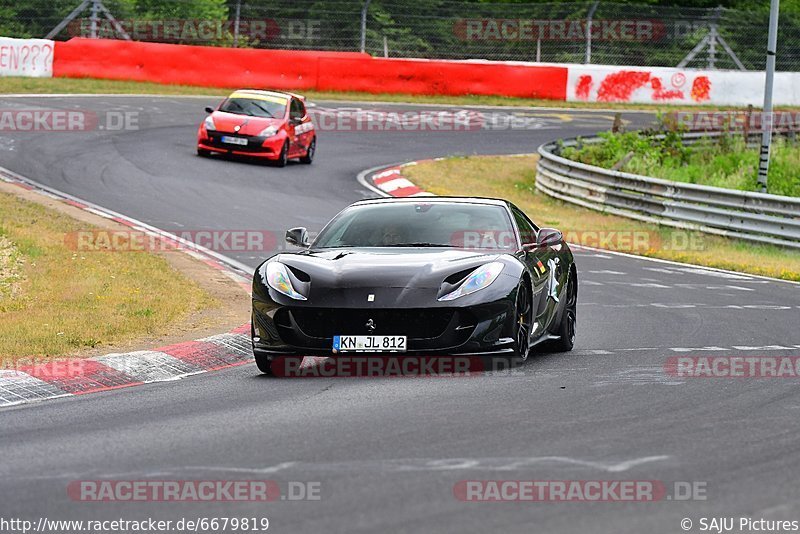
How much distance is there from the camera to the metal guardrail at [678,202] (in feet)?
73.2

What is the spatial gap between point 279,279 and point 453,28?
107 ft

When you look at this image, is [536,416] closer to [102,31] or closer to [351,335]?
[351,335]

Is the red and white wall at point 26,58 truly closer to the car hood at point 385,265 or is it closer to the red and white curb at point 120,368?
the red and white curb at point 120,368

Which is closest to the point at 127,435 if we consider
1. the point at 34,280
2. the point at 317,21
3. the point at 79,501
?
the point at 79,501

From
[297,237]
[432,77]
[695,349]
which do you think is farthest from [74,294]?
[432,77]

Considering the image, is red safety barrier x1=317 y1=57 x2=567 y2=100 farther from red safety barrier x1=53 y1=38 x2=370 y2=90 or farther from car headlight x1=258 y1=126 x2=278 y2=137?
car headlight x1=258 y1=126 x2=278 y2=137

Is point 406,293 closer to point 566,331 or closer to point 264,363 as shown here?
point 264,363

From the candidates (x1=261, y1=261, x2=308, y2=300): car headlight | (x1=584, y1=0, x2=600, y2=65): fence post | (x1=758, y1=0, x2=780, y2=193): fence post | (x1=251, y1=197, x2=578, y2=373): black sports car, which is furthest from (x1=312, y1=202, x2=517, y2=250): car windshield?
(x1=584, y1=0, x2=600, y2=65): fence post

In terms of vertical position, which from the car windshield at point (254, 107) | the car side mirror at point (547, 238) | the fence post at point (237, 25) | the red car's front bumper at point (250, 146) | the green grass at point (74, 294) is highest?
the fence post at point (237, 25)

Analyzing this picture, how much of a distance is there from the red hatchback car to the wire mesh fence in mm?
11125

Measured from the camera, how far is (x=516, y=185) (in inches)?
1185

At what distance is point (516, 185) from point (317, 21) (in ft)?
39.0

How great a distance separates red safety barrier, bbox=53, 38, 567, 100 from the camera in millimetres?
38875

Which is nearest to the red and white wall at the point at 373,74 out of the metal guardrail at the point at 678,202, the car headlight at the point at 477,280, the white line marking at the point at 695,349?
the metal guardrail at the point at 678,202
